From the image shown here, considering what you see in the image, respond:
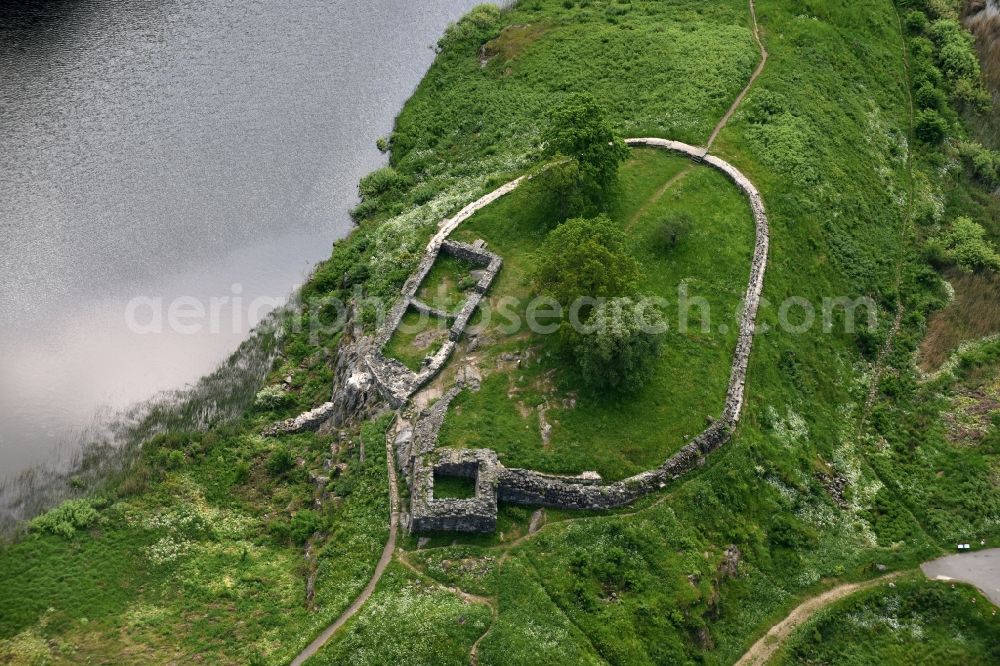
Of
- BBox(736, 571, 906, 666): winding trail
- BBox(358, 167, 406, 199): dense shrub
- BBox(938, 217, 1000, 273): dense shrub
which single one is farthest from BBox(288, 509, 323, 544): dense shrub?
BBox(938, 217, 1000, 273): dense shrub

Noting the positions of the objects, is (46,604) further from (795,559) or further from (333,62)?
(333,62)

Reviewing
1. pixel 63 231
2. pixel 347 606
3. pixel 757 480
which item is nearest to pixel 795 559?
pixel 757 480

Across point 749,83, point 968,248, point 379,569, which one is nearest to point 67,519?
point 379,569

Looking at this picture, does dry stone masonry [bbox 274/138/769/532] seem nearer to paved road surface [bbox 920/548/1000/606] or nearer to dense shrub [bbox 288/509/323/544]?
dense shrub [bbox 288/509/323/544]

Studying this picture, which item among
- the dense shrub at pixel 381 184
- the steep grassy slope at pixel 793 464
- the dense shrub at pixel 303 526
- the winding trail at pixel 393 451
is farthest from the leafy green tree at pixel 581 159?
the dense shrub at pixel 303 526

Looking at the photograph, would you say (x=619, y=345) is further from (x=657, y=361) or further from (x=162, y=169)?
(x=162, y=169)
